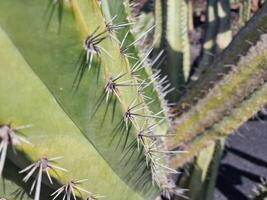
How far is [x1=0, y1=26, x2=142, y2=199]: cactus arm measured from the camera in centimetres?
89

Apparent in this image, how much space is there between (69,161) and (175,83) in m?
1.10

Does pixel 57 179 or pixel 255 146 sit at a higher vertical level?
pixel 57 179

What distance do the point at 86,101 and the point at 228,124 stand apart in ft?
2.23

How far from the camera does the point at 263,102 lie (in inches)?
60.0

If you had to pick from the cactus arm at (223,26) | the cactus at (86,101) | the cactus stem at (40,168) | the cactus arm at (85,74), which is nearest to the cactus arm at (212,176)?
the cactus at (86,101)

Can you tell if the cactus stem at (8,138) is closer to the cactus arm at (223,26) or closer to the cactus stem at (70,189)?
the cactus stem at (70,189)

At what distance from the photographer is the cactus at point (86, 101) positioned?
0.89 m

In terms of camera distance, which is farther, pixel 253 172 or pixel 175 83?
pixel 253 172

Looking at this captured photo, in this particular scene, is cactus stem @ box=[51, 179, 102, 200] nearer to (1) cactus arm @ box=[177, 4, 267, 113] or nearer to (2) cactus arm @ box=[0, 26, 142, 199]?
(2) cactus arm @ box=[0, 26, 142, 199]

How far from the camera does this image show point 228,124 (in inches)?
62.9

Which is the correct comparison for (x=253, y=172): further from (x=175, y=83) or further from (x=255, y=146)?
(x=175, y=83)

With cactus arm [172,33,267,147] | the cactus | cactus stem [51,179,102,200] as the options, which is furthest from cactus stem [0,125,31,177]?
cactus arm [172,33,267,147]

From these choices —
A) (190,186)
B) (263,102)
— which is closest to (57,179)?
(263,102)

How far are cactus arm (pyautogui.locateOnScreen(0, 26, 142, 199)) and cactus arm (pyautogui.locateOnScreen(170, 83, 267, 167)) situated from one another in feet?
1.68
